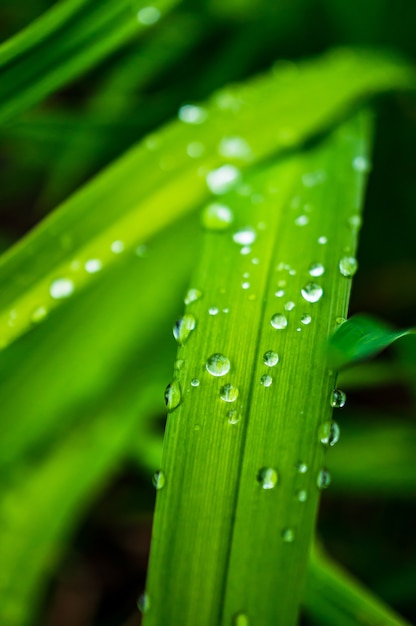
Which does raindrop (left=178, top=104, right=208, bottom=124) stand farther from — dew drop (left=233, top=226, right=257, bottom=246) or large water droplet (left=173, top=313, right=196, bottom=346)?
large water droplet (left=173, top=313, right=196, bottom=346)

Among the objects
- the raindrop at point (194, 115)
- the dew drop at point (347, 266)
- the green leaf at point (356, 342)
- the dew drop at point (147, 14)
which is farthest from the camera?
the raindrop at point (194, 115)

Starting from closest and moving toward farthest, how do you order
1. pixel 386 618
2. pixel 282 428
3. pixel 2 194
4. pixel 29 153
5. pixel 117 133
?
1. pixel 282 428
2. pixel 386 618
3. pixel 117 133
4. pixel 29 153
5. pixel 2 194

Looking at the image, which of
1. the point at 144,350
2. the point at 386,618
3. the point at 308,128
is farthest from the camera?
the point at 144,350

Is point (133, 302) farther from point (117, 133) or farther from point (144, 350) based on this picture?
point (117, 133)

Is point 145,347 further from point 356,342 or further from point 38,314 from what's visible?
point 356,342

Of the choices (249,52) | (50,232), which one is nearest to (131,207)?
(50,232)

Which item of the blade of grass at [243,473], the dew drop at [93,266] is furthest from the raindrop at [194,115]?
the blade of grass at [243,473]

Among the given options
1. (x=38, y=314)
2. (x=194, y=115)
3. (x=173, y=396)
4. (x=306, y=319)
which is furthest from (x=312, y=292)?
(x=194, y=115)

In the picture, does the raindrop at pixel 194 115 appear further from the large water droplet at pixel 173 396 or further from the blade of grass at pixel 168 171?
the large water droplet at pixel 173 396
